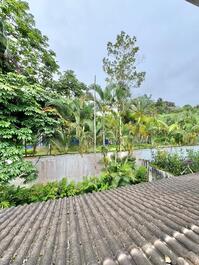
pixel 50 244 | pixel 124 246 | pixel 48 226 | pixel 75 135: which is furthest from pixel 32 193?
pixel 124 246

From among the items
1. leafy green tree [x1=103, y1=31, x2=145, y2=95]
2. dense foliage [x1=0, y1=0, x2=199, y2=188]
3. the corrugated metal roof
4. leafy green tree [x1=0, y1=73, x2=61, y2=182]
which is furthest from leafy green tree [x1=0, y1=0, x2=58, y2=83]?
the corrugated metal roof

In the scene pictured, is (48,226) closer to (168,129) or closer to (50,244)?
(50,244)

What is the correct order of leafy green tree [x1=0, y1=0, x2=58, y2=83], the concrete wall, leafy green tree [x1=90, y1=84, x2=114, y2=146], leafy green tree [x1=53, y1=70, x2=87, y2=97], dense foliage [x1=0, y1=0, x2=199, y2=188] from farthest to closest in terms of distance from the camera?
leafy green tree [x1=53, y1=70, x2=87, y2=97] < leafy green tree [x1=90, y1=84, x2=114, y2=146] < leafy green tree [x1=0, y1=0, x2=58, y2=83] < the concrete wall < dense foliage [x1=0, y1=0, x2=199, y2=188]

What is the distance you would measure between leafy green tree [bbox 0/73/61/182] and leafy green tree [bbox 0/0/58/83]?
292 cm

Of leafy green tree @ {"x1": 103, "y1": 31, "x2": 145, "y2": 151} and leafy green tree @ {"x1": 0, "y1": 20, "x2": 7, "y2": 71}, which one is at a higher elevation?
leafy green tree @ {"x1": 103, "y1": 31, "x2": 145, "y2": 151}

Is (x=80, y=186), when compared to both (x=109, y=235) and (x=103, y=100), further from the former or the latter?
(x=109, y=235)

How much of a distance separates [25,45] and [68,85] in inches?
166

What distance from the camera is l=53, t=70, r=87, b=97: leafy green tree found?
Answer: 16.1 meters

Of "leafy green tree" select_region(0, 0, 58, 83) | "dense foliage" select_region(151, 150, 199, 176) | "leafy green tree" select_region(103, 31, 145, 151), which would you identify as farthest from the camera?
"leafy green tree" select_region(103, 31, 145, 151)

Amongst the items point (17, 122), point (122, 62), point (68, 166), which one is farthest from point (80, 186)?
point (122, 62)

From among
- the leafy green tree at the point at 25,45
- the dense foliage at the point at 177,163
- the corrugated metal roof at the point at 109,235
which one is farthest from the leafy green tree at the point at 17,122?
the dense foliage at the point at 177,163

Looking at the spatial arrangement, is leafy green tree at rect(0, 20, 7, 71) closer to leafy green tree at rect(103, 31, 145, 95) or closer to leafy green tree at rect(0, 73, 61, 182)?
leafy green tree at rect(0, 73, 61, 182)

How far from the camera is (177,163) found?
10695 mm

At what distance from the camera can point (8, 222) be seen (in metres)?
3.63
